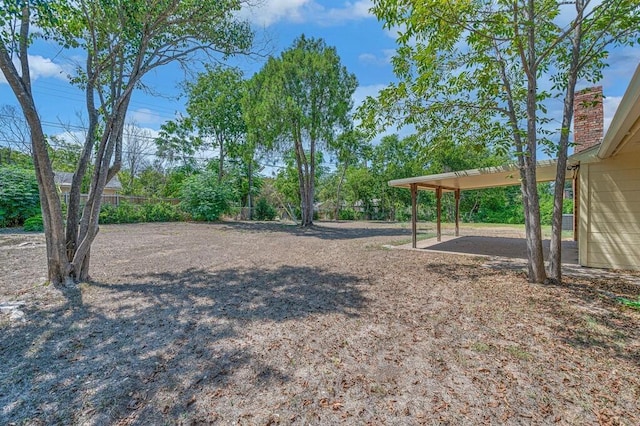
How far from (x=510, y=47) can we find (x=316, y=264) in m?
4.92

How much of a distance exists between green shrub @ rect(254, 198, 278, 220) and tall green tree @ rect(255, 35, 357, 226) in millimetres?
7202

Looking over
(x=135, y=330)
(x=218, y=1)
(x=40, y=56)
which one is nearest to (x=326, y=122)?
(x=218, y=1)

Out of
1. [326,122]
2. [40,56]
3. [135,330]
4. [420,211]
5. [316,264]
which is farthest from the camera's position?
[420,211]

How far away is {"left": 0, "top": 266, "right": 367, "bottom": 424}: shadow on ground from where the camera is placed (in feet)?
6.36

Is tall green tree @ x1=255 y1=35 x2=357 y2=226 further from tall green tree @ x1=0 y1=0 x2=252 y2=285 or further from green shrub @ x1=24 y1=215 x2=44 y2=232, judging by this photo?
green shrub @ x1=24 y1=215 x2=44 y2=232

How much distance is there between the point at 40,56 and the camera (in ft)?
15.6

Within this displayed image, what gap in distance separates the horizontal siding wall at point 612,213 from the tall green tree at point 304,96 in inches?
386

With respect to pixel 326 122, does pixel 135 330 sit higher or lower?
lower

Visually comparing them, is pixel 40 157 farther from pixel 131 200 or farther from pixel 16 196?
pixel 131 200

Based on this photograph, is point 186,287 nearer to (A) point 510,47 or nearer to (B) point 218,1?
(B) point 218,1

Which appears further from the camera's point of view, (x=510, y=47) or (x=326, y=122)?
(x=326, y=122)

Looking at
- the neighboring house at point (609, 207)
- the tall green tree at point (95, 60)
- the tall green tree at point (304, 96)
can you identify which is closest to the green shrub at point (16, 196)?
the tall green tree at point (304, 96)

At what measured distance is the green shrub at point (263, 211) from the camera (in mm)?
20688

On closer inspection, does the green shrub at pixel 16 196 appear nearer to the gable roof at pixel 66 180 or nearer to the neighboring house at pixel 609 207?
the gable roof at pixel 66 180
